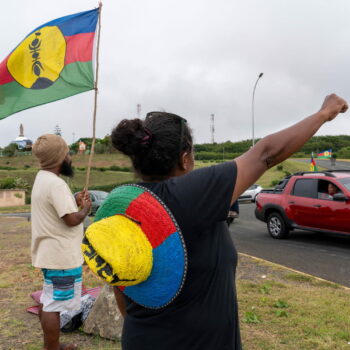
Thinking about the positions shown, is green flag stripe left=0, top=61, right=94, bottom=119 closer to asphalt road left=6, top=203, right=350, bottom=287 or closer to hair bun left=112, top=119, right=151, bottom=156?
hair bun left=112, top=119, right=151, bottom=156

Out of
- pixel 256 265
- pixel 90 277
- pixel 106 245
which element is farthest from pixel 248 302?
pixel 106 245

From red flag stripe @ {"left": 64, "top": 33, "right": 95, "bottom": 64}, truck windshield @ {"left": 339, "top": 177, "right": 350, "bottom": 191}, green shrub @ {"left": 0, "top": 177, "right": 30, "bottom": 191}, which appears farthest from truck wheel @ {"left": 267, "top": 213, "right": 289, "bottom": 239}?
green shrub @ {"left": 0, "top": 177, "right": 30, "bottom": 191}

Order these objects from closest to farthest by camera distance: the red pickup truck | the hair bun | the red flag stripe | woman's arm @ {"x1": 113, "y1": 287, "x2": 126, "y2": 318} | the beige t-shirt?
1. the hair bun
2. woman's arm @ {"x1": 113, "y1": 287, "x2": 126, "y2": 318}
3. the beige t-shirt
4. the red flag stripe
5. the red pickup truck

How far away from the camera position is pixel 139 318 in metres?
1.55

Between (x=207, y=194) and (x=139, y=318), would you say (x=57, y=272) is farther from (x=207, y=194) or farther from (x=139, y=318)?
(x=207, y=194)

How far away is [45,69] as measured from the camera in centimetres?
475

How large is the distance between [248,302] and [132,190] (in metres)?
3.60

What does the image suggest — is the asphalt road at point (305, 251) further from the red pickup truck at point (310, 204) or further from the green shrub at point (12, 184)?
the green shrub at point (12, 184)

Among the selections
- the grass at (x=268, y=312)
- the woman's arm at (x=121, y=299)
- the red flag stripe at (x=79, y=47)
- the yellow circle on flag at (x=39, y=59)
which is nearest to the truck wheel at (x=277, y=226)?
the grass at (x=268, y=312)

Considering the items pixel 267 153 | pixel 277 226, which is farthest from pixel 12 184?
pixel 267 153

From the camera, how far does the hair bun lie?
1519 mm

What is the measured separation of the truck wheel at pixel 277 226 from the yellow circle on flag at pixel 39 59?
6.97 meters

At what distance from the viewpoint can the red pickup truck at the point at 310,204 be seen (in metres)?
8.47

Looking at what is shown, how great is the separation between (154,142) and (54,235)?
178 cm
